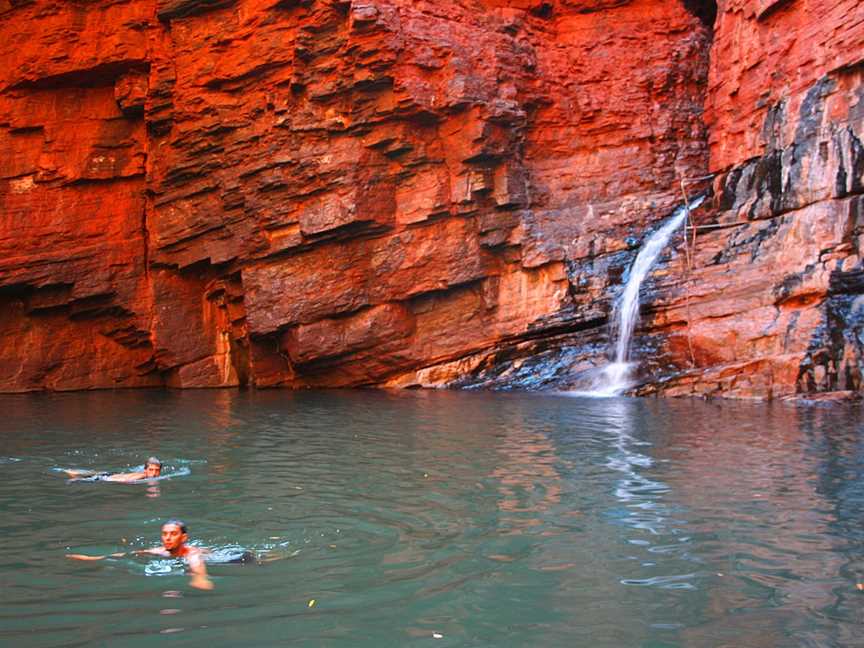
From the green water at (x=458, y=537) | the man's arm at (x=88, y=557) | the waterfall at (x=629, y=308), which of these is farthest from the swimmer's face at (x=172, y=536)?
the waterfall at (x=629, y=308)

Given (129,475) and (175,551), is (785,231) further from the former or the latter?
(175,551)

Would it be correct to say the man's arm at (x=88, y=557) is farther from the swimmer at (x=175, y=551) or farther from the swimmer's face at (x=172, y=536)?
the swimmer's face at (x=172, y=536)

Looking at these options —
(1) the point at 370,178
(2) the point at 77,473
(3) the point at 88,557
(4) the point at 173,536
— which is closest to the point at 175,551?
(4) the point at 173,536

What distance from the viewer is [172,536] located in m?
6.68

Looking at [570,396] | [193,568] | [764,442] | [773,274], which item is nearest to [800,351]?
[773,274]

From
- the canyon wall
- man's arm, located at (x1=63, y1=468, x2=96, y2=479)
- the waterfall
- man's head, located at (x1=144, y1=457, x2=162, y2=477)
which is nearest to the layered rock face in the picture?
the canyon wall

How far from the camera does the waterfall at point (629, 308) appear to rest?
73.8ft

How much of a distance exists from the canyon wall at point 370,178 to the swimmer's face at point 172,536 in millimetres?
17045

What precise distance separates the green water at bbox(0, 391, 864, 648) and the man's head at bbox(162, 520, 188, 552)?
0.25 meters

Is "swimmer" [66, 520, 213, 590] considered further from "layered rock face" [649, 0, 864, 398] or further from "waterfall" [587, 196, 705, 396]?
"waterfall" [587, 196, 705, 396]

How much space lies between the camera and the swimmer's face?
21.9ft

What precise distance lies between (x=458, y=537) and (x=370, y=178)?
20197mm

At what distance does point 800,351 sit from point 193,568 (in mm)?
16194

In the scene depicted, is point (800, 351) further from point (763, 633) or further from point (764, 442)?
point (763, 633)
